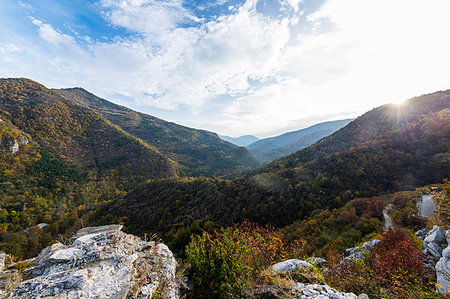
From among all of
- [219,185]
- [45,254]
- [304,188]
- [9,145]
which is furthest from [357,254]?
[9,145]

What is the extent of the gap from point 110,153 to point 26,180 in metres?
31.5

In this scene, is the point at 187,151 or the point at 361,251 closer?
the point at 361,251

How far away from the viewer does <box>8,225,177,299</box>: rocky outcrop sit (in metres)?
2.83

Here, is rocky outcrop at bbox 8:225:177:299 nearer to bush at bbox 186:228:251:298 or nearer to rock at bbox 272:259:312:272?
bush at bbox 186:228:251:298

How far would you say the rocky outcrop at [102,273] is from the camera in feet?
9.27

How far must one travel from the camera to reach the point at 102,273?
3432 mm

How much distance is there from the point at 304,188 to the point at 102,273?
86.6 ft

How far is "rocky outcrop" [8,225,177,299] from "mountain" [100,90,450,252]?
56.7ft

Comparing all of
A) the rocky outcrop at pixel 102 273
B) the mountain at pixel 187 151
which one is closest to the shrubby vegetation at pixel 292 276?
the rocky outcrop at pixel 102 273

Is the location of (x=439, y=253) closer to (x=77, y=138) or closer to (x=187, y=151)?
(x=77, y=138)

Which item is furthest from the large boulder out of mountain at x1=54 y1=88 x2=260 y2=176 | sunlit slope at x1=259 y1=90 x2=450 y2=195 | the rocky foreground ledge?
mountain at x1=54 y1=88 x2=260 y2=176

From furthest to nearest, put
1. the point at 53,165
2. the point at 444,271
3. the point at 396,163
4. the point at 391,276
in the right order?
1. the point at 53,165
2. the point at 396,163
3. the point at 391,276
4. the point at 444,271

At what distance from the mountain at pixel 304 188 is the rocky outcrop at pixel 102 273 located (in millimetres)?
17274

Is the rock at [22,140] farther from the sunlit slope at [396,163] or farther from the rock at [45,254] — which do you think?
the sunlit slope at [396,163]
